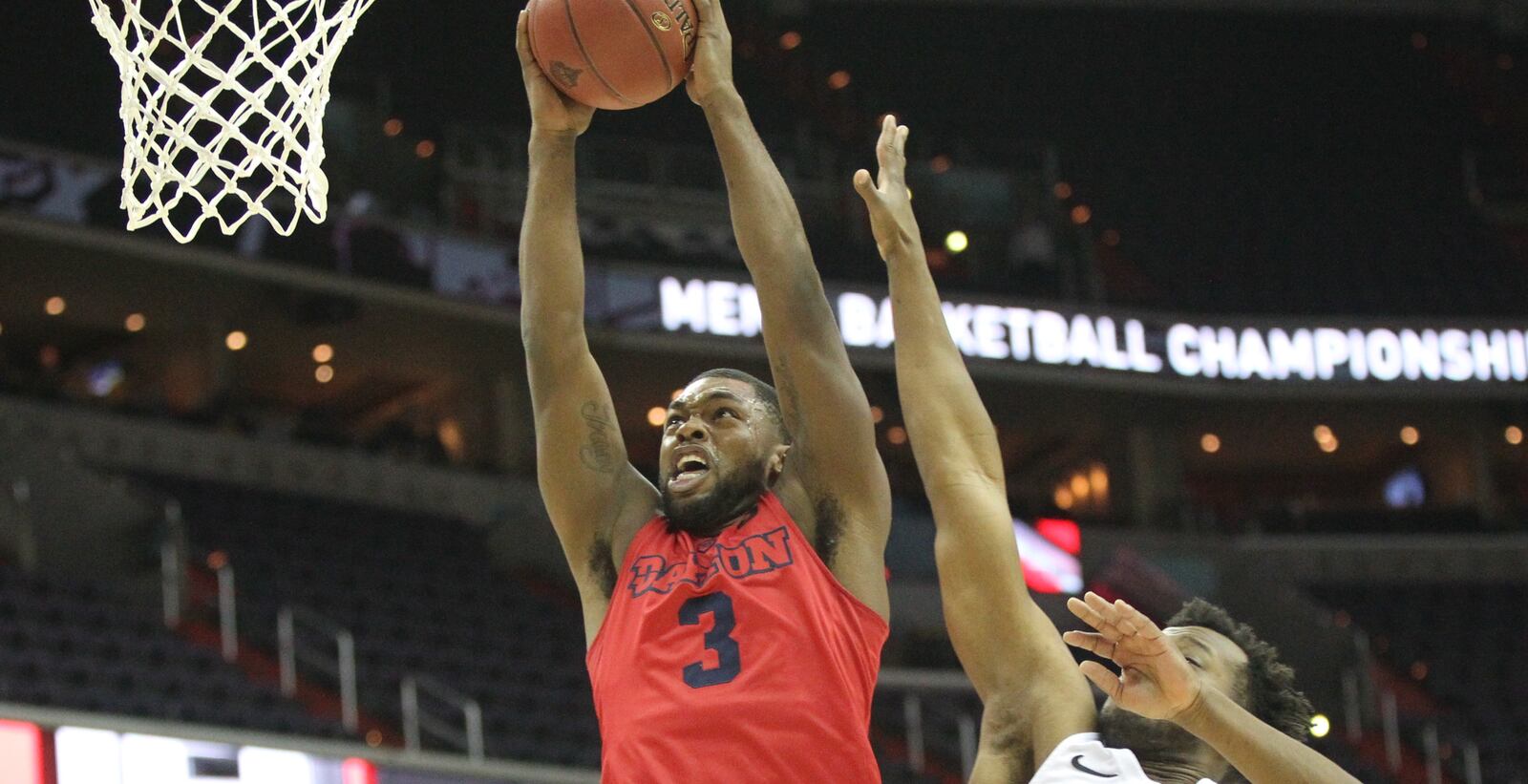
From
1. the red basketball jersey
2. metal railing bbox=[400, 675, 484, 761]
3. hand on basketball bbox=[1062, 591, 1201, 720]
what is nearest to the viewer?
hand on basketball bbox=[1062, 591, 1201, 720]

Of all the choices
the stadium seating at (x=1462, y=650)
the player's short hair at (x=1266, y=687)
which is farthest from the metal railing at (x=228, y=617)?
the player's short hair at (x=1266, y=687)

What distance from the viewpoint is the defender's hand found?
3588mm

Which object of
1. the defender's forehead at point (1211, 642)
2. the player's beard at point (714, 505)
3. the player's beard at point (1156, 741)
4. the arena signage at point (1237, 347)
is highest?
the arena signage at point (1237, 347)

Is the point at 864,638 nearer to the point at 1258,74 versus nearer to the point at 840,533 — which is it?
the point at 840,533

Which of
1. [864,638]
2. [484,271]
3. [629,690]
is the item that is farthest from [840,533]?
[484,271]

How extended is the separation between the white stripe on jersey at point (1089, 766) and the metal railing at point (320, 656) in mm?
9162

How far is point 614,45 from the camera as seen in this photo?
3.52 metres

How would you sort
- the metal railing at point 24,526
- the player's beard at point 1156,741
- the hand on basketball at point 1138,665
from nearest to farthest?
the hand on basketball at point 1138,665 → the player's beard at point 1156,741 → the metal railing at point 24,526

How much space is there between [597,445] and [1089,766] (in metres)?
1.12

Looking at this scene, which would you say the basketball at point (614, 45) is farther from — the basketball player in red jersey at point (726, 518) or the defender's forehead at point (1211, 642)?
the defender's forehead at point (1211, 642)

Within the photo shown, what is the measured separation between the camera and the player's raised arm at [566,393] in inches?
138

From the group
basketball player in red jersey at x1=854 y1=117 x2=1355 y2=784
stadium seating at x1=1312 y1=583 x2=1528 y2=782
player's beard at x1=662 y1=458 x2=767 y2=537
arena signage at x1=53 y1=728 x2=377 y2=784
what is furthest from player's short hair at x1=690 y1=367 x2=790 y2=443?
stadium seating at x1=1312 y1=583 x2=1528 y2=782

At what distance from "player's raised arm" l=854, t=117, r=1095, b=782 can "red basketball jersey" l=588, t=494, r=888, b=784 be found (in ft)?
0.64

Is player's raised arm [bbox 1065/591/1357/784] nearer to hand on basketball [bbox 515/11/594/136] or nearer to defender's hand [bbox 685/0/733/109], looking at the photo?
defender's hand [bbox 685/0/733/109]
